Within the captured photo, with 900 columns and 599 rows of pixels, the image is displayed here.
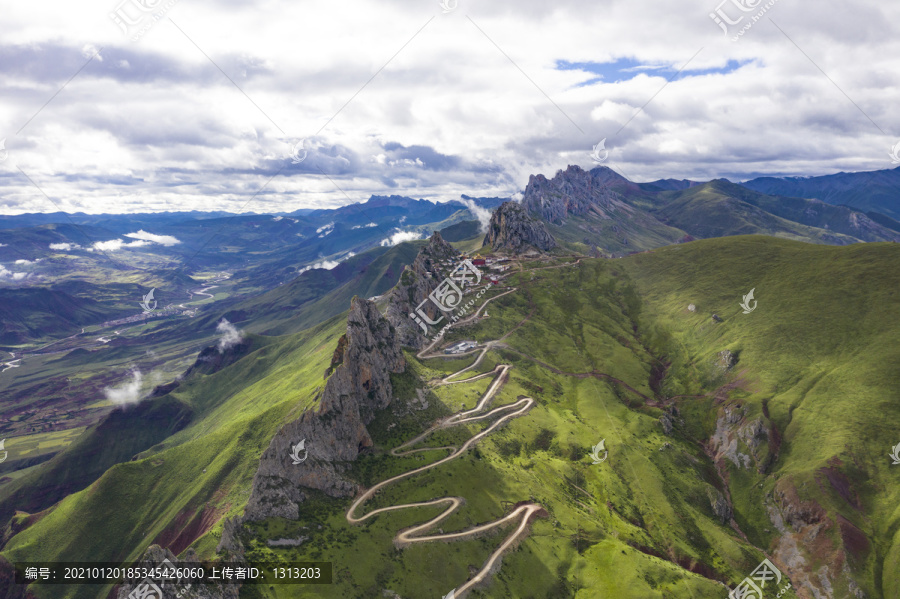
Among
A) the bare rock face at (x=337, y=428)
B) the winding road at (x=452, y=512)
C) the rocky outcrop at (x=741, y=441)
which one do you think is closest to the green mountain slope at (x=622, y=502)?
the rocky outcrop at (x=741, y=441)

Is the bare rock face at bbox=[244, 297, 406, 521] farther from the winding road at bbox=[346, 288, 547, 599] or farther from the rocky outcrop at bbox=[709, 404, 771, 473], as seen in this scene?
the rocky outcrop at bbox=[709, 404, 771, 473]

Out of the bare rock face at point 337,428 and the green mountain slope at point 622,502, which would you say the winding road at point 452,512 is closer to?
the green mountain slope at point 622,502

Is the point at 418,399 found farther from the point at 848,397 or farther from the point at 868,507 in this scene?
the point at 848,397

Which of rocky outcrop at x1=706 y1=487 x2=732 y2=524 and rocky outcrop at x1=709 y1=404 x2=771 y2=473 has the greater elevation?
rocky outcrop at x1=709 y1=404 x2=771 y2=473

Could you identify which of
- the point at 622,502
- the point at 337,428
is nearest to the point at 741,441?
the point at 622,502

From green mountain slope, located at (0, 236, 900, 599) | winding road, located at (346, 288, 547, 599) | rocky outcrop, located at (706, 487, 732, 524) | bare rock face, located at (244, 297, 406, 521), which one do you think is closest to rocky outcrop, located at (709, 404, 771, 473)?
Answer: green mountain slope, located at (0, 236, 900, 599)

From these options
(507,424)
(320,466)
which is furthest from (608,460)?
(320,466)

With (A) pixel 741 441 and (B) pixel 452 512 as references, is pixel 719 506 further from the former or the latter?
(B) pixel 452 512

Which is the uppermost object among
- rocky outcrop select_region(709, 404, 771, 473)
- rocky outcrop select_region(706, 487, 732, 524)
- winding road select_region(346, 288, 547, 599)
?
winding road select_region(346, 288, 547, 599)
